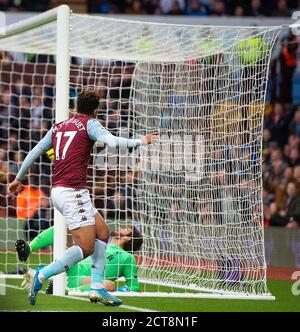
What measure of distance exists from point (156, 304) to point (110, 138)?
1.91 metres

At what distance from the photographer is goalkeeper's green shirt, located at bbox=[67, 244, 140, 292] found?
11594 mm

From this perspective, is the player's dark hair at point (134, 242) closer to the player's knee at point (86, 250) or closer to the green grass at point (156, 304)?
the green grass at point (156, 304)

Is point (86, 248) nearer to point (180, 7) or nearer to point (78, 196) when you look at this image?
point (78, 196)

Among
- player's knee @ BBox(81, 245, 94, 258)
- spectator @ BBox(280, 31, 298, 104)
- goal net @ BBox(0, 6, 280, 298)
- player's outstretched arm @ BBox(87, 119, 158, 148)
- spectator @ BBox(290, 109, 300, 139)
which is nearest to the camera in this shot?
player's outstretched arm @ BBox(87, 119, 158, 148)

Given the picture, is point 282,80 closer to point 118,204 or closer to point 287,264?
point 287,264

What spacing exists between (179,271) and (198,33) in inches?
113

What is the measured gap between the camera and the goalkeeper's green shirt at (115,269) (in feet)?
38.0

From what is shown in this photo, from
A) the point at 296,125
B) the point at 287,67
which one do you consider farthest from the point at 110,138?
the point at 287,67

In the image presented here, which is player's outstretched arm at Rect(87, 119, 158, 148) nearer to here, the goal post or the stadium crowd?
the goal post

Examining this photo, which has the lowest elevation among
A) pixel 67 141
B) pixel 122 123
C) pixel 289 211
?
pixel 289 211

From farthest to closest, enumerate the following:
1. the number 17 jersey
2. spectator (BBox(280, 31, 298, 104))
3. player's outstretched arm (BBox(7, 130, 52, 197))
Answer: spectator (BBox(280, 31, 298, 104)) → player's outstretched arm (BBox(7, 130, 52, 197)) → the number 17 jersey

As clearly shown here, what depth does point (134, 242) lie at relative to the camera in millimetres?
12781

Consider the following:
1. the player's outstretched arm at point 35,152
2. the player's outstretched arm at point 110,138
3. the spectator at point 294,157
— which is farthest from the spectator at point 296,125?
the player's outstretched arm at point 110,138

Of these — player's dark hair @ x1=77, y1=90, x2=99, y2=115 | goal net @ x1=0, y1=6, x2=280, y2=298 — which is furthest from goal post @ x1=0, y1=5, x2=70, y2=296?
player's dark hair @ x1=77, y1=90, x2=99, y2=115
